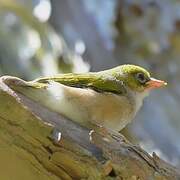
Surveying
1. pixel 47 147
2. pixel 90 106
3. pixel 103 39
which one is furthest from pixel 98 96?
pixel 103 39

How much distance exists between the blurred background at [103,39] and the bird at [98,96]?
148cm

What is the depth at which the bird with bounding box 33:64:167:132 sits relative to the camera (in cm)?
218

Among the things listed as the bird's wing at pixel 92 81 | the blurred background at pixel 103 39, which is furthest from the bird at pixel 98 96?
the blurred background at pixel 103 39

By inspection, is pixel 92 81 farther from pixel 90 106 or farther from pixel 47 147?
pixel 47 147

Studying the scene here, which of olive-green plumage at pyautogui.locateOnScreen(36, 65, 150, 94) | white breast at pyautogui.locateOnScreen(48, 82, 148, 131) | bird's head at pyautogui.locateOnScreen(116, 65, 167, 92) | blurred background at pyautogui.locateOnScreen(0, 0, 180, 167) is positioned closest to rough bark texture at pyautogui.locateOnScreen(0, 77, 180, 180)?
white breast at pyautogui.locateOnScreen(48, 82, 148, 131)

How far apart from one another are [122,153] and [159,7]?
2.35 meters

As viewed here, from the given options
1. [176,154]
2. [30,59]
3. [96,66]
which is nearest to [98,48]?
[96,66]

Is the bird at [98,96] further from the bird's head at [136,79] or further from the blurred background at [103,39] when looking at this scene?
the blurred background at [103,39]

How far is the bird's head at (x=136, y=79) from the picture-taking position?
8.45 feet

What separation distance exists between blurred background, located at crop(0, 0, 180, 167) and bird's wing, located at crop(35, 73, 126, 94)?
5.08 ft

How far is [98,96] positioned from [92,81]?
0.32 ft

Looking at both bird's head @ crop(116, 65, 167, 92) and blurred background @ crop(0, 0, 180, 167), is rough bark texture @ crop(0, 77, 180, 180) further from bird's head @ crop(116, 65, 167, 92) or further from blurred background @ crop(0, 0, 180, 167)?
blurred background @ crop(0, 0, 180, 167)

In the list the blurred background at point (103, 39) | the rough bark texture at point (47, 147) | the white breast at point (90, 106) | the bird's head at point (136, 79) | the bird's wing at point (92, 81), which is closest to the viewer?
the rough bark texture at point (47, 147)

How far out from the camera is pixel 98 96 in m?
2.30
